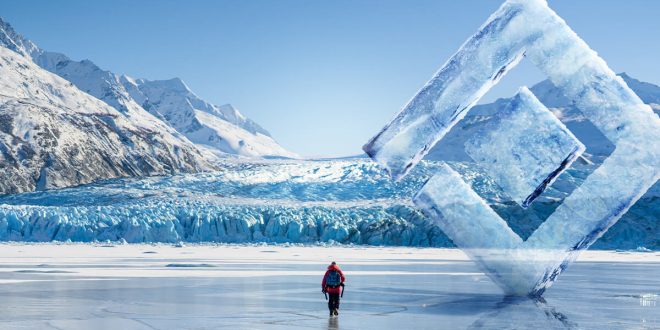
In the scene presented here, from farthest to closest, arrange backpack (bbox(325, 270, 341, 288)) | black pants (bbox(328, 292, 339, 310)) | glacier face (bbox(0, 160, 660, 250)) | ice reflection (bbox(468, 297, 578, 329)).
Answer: glacier face (bbox(0, 160, 660, 250))
backpack (bbox(325, 270, 341, 288))
black pants (bbox(328, 292, 339, 310))
ice reflection (bbox(468, 297, 578, 329))

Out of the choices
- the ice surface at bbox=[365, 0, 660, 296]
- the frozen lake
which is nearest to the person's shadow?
the frozen lake

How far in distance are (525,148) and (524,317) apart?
159 inches

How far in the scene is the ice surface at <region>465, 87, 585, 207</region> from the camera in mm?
17344

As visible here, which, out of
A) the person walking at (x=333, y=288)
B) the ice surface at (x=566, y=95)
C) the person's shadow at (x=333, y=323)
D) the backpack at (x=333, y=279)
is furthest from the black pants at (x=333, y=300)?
the ice surface at (x=566, y=95)

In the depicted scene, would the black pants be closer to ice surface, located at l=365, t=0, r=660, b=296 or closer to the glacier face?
ice surface, located at l=365, t=0, r=660, b=296

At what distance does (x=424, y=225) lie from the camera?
61688 millimetres

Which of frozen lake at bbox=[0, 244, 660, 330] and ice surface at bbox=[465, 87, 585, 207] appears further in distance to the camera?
ice surface at bbox=[465, 87, 585, 207]

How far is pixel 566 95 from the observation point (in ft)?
57.2

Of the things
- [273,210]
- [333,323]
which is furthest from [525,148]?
[273,210]

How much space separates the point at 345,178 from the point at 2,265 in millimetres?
53532

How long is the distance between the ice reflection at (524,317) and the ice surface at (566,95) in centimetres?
151

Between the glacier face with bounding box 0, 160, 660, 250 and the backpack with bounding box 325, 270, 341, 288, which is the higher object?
the glacier face with bounding box 0, 160, 660, 250

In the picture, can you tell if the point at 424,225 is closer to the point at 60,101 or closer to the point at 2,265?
the point at 2,265

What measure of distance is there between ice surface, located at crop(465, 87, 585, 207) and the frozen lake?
2.38 meters
